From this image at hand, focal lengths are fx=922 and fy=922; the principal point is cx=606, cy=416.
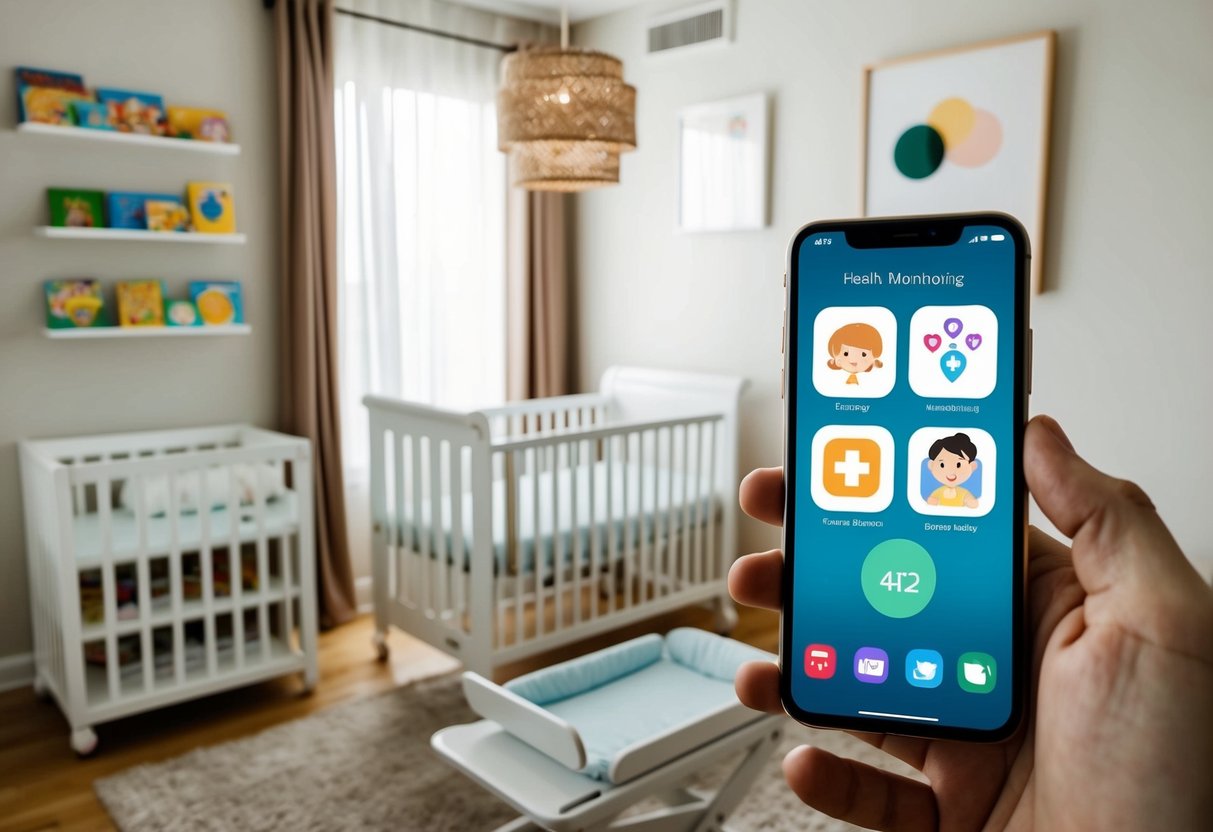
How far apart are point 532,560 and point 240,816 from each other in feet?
3.34

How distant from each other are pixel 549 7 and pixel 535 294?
115 centimetres

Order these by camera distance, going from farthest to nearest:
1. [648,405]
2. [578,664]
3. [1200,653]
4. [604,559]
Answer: [648,405], [604,559], [578,664], [1200,653]

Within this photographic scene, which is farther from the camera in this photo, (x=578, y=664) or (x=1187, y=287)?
(x=1187, y=287)

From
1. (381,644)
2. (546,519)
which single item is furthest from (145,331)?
(546,519)

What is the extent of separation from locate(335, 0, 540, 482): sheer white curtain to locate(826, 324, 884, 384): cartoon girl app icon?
279cm

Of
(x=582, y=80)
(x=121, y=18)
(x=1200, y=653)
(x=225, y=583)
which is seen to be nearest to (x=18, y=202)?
(x=121, y=18)

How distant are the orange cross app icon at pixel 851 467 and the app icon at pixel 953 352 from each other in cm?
7

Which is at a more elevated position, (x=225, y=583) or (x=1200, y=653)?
(x=1200, y=653)

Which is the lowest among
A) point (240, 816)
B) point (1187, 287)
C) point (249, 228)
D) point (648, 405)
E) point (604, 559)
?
point (240, 816)

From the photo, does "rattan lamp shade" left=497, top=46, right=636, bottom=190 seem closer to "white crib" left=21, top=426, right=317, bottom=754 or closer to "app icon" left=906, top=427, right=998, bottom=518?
"white crib" left=21, top=426, right=317, bottom=754

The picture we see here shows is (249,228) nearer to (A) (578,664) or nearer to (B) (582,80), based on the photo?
(B) (582,80)

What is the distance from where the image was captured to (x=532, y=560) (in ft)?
9.05

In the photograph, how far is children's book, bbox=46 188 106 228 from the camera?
268cm

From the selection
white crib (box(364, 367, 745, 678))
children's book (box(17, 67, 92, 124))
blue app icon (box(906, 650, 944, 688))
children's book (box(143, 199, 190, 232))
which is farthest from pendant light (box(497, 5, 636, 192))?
blue app icon (box(906, 650, 944, 688))
